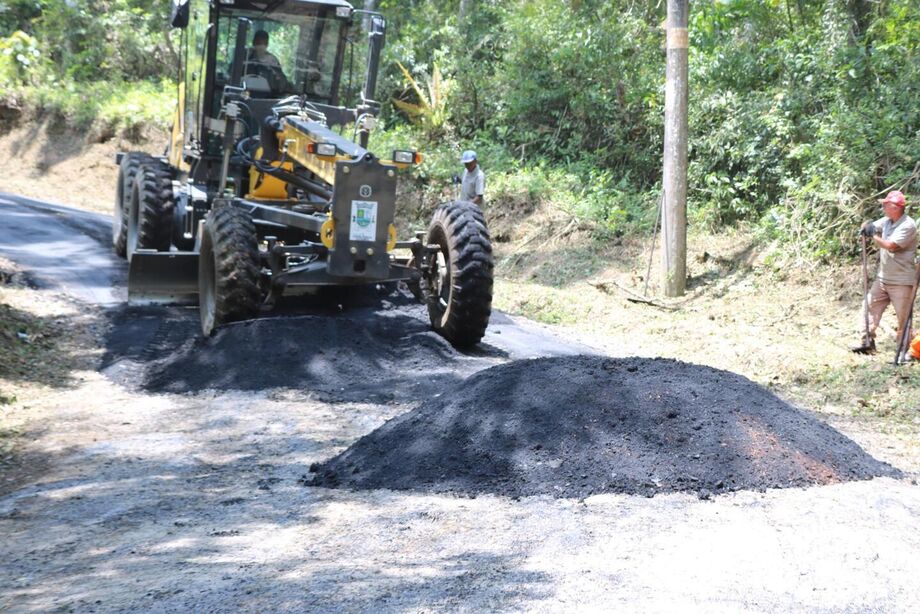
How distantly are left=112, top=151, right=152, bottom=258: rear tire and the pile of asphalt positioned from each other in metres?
8.78

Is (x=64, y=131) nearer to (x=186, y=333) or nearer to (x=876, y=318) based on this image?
(x=186, y=333)

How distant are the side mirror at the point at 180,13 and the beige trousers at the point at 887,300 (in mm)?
7930

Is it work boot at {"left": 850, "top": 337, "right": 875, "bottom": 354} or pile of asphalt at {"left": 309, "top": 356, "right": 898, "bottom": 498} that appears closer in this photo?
pile of asphalt at {"left": 309, "top": 356, "right": 898, "bottom": 498}

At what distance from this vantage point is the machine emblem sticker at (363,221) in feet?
33.3

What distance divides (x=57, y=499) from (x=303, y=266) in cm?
458

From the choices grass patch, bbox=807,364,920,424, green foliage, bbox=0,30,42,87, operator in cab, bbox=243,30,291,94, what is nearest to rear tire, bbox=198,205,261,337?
operator in cab, bbox=243,30,291,94

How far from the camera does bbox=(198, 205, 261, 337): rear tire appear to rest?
10.3m

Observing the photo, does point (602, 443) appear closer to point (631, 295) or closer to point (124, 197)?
point (631, 295)

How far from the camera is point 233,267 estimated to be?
10.2m

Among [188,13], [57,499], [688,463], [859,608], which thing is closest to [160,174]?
[188,13]

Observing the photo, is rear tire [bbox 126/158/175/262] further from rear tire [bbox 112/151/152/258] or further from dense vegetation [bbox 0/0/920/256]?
dense vegetation [bbox 0/0/920/256]

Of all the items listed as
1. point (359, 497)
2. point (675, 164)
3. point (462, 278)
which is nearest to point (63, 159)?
point (675, 164)

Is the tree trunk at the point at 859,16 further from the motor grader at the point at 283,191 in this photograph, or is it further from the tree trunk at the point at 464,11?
the tree trunk at the point at 464,11

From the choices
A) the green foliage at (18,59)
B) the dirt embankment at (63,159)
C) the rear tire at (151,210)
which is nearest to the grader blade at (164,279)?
the rear tire at (151,210)
